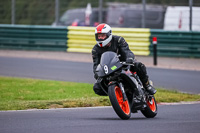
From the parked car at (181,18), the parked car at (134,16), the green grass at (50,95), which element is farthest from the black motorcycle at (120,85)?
the parked car at (134,16)

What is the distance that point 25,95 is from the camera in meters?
11.4

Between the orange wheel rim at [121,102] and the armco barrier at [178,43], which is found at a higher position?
the orange wheel rim at [121,102]

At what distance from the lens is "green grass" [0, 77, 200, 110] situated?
1021cm

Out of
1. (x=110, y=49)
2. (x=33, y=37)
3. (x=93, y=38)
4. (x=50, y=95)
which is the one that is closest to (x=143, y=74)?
(x=110, y=49)

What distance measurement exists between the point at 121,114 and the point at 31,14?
1543 centimetres

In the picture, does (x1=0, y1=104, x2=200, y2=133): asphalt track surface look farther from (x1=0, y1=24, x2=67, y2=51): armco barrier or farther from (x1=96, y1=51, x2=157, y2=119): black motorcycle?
(x1=0, y1=24, x2=67, y2=51): armco barrier

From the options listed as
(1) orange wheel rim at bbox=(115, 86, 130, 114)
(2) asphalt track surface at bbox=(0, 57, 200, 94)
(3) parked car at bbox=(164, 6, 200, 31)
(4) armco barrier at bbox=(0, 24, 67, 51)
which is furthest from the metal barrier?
(1) orange wheel rim at bbox=(115, 86, 130, 114)

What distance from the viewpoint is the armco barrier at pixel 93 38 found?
20344mm

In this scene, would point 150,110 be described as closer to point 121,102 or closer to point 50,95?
point 121,102

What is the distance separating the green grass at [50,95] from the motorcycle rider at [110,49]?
72.9 inches

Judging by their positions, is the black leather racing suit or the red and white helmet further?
the black leather racing suit

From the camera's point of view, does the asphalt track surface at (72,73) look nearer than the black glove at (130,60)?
No

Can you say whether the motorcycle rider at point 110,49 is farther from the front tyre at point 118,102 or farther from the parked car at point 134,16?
the parked car at point 134,16

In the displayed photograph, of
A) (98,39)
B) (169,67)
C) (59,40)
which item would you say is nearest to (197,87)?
(169,67)
